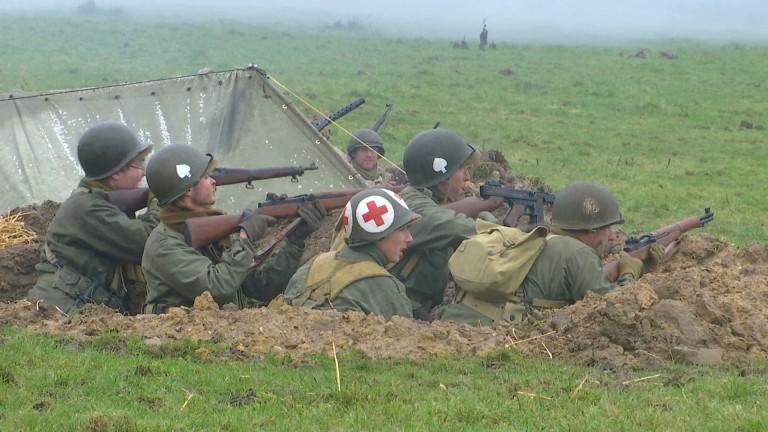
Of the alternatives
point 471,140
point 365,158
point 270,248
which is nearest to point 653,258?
point 270,248

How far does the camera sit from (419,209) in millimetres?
9938

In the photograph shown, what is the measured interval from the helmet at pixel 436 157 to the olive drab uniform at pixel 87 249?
7.17 ft

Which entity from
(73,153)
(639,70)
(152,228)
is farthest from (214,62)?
(152,228)

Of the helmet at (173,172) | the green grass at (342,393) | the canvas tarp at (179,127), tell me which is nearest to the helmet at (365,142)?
the canvas tarp at (179,127)

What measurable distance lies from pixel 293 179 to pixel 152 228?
2501 mm

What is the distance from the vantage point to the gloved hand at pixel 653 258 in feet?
31.8

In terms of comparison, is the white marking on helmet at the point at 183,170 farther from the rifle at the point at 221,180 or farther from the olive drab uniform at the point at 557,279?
the olive drab uniform at the point at 557,279

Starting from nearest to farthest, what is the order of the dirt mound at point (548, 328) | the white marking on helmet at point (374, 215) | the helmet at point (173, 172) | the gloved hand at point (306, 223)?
the dirt mound at point (548, 328) → the white marking on helmet at point (374, 215) → the helmet at point (173, 172) → the gloved hand at point (306, 223)

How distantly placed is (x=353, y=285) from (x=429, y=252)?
1727 millimetres

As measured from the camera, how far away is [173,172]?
29.5ft

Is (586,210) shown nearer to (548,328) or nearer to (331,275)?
(548,328)

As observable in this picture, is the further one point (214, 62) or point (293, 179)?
point (214, 62)

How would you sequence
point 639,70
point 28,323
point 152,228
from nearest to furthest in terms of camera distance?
point 28,323 → point 152,228 → point 639,70

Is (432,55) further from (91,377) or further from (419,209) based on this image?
(91,377)
